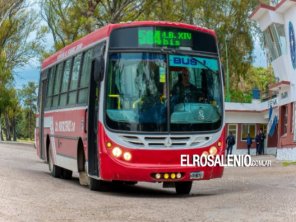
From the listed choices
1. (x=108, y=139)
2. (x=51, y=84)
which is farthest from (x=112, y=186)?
(x=51, y=84)

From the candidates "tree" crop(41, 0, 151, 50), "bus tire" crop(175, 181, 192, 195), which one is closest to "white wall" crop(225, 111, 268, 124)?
"tree" crop(41, 0, 151, 50)

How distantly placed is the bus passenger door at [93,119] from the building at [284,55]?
22.1 metres

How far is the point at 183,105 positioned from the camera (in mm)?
13328

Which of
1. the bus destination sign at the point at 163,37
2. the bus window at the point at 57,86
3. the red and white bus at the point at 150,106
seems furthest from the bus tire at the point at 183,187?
the bus window at the point at 57,86

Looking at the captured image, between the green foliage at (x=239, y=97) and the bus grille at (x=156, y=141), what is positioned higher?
the green foliage at (x=239, y=97)

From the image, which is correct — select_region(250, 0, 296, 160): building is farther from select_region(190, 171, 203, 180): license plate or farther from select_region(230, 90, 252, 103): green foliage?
select_region(190, 171, 203, 180): license plate

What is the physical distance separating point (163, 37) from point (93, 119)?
223 cm

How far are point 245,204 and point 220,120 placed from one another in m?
2.55

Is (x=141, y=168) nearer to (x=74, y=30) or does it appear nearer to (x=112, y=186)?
(x=112, y=186)

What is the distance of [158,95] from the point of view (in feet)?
43.4

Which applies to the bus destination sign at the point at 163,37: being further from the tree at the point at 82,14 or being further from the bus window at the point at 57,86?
the tree at the point at 82,14

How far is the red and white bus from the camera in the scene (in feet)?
42.8

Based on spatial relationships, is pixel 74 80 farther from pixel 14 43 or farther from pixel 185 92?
pixel 14 43

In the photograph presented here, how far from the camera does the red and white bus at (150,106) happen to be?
1304cm
